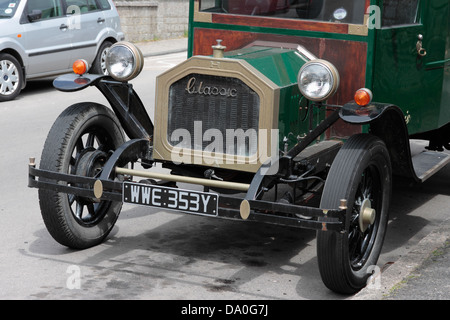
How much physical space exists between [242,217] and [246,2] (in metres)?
2.03

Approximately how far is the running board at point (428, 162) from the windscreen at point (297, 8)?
4.23 ft

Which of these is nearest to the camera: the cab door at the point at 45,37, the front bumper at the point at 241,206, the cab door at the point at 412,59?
the front bumper at the point at 241,206

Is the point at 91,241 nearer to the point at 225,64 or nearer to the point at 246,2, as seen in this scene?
the point at 225,64

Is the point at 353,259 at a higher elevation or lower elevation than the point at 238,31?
lower

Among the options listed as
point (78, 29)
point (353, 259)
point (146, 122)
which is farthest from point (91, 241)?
point (78, 29)

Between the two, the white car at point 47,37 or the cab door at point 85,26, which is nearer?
the white car at point 47,37

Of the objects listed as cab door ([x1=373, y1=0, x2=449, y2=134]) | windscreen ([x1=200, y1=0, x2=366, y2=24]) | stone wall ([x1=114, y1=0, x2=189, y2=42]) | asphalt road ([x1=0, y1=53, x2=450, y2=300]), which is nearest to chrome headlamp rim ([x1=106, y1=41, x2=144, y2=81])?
windscreen ([x1=200, y1=0, x2=366, y2=24])

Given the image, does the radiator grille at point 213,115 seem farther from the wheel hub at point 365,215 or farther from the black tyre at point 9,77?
the black tyre at point 9,77

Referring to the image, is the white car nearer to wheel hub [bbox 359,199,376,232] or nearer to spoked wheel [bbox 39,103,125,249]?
spoked wheel [bbox 39,103,125,249]

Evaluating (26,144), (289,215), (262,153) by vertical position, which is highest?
(262,153)

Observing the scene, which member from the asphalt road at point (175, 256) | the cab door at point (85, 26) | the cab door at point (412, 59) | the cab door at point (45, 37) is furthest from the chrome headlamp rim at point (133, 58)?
the cab door at point (85, 26)

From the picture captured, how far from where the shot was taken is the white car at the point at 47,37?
11947 millimetres

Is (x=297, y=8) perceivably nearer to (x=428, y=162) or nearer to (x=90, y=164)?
(x=428, y=162)

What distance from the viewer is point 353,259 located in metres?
5.23
